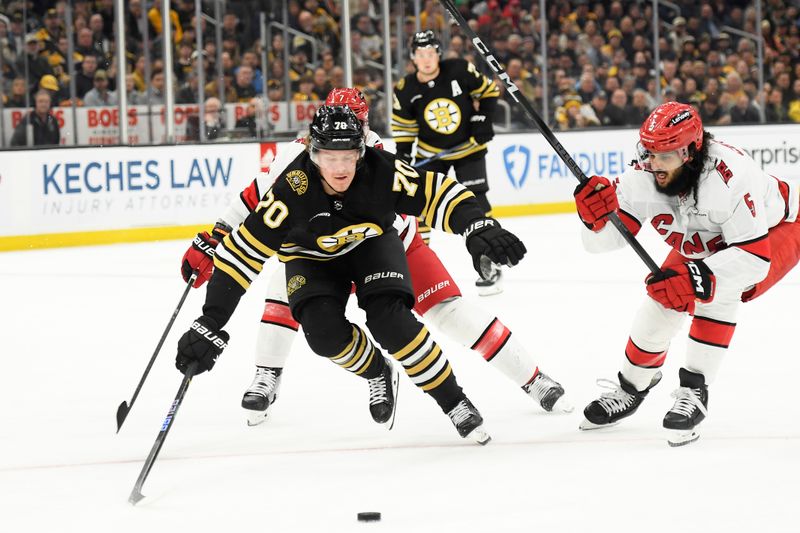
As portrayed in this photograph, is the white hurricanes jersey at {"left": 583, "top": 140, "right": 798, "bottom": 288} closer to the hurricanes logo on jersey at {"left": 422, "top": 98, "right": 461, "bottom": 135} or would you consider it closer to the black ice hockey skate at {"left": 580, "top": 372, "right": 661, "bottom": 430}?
the black ice hockey skate at {"left": 580, "top": 372, "right": 661, "bottom": 430}

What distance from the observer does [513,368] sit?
3.43m

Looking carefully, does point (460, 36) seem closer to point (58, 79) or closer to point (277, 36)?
point (277, 36)

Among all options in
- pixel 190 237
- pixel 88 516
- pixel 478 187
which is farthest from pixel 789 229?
pixel 190 237

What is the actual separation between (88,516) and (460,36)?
8.02 m

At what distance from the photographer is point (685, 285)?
2.99m

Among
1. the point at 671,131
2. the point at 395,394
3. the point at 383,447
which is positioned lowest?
the point at 383,447

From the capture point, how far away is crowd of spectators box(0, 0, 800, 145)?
27.8 ft

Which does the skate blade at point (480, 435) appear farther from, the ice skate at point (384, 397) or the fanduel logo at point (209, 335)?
the fanduel logo at point (209, 335)

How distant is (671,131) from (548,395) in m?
0.90

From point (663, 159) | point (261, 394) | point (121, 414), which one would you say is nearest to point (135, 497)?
point (121, 414)

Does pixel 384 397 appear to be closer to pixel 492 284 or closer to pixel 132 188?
pixel 492 284

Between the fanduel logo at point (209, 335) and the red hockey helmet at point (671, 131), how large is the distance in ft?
3.96

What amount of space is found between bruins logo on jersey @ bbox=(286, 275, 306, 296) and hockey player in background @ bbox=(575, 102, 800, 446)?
0.77 metres

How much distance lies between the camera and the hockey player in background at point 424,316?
3.34m
